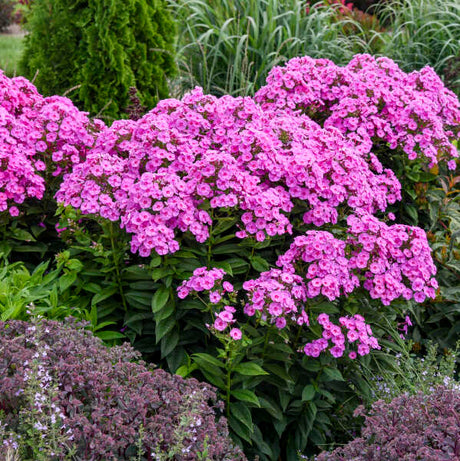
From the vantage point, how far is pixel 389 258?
3.19m

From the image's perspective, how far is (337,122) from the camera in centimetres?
405

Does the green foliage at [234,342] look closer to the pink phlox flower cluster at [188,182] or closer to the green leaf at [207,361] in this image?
the green leaf at [207,361]

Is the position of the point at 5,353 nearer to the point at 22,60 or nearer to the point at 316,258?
the point at 316,258

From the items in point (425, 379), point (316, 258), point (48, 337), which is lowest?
point (425, 379)

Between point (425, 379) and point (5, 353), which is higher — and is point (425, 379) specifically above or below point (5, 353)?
below

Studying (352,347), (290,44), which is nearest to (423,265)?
(352,347)

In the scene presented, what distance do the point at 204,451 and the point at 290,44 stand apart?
212 inches

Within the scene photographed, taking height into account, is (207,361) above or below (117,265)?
below

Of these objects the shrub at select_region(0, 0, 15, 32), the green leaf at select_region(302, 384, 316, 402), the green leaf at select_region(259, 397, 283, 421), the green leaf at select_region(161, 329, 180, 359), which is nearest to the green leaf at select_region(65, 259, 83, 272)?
the green leaf at select_region(161, 329, 180, 359)

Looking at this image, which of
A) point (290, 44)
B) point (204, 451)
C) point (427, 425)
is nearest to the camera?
point (204, 451)

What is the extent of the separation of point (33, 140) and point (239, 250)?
1.47 meters

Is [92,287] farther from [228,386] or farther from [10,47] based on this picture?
[10,47]

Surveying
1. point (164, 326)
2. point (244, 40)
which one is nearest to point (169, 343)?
point (164, 326)

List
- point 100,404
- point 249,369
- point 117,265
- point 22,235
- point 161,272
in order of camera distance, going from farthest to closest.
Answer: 1. point 22,235
2. point 117,265
3. point 161,272
4. point 249,369
5. point 100,404
